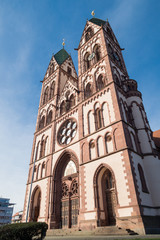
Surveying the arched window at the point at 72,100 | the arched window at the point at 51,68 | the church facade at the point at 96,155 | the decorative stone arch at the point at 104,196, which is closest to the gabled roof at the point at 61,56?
the arched window at the point at 51,68

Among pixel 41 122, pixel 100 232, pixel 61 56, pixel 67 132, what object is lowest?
pixel 100 232

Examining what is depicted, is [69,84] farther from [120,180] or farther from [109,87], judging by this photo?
[120,180]

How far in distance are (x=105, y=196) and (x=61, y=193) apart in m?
6.52

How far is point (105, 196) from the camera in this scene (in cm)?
1446

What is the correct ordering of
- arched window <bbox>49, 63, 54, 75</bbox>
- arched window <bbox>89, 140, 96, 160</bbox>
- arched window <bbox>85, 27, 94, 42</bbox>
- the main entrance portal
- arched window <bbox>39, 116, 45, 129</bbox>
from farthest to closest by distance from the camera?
arched window <bbox>49, 63, 54, 75</bbox> < arched window <bbox>85, 27, 94, 42</bbox> < arched window <bbox>39, 116, 45, 129</bbox> < the main entrance portal < arched window <bbox>89, 140, 96, 160</bbox>

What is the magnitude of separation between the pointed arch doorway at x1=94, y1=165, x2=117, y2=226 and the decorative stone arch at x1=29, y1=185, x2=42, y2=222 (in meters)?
9.50

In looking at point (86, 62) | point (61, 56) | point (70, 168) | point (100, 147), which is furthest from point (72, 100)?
point (61, 56)

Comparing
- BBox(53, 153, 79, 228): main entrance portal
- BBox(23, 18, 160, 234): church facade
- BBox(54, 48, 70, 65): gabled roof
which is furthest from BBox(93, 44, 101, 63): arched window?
BBox(53, 153, 79, 228): main entrance portal

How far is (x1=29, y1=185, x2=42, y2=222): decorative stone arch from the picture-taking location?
20495mm

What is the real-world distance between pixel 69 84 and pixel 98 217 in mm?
18641

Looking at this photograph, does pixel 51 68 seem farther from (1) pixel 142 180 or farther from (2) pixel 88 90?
(1) pixel 142 180

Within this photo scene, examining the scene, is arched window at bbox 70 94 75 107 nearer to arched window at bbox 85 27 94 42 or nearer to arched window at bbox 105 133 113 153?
arched window at bbox 105 133 113 153

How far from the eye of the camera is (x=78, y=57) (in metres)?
28.6

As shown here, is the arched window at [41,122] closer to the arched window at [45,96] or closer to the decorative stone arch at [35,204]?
the arched window at [45,96]
